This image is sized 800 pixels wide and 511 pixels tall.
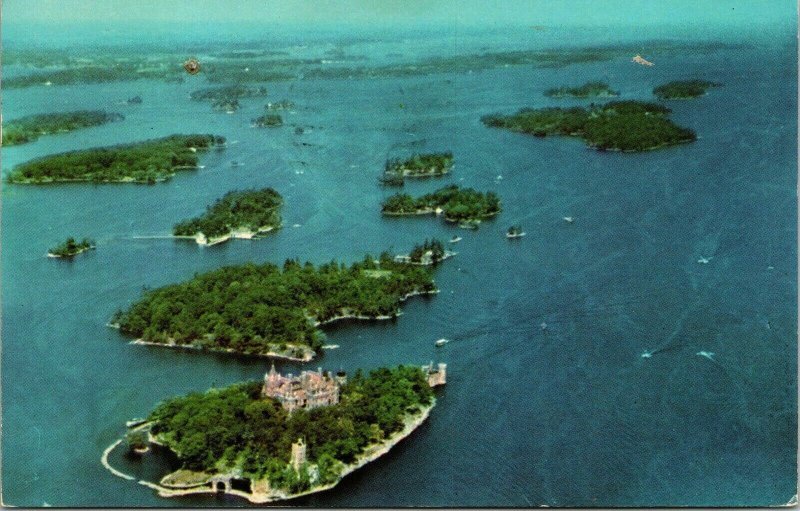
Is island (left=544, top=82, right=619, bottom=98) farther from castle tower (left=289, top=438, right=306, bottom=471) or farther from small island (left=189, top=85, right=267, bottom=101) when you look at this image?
castle tower (left=289, top=438, right=306, bottom=471)

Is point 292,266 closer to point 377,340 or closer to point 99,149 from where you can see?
point 377,340

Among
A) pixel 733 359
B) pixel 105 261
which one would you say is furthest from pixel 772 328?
pixel 105 261

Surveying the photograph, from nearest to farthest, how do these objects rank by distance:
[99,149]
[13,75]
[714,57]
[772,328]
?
[772,328], [13,75], [99,149], [714,57]

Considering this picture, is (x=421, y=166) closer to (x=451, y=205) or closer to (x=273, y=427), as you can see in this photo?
(x=451, y=205)

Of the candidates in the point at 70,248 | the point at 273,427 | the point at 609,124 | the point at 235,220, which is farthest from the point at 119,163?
the point at 273,427

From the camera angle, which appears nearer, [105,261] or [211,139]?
[105,261]

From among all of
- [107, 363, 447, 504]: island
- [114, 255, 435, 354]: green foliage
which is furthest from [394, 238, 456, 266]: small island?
[107, 363, 447, 504]: island
